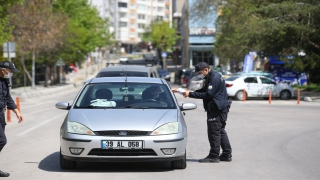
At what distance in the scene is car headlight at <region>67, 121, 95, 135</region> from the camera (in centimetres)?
962

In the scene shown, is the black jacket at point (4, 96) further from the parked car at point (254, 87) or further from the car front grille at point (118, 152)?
the parked car at point (254, 87)

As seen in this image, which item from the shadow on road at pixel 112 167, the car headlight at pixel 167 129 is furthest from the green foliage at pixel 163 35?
the car headlight at pixel 167 129

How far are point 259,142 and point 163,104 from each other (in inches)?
181

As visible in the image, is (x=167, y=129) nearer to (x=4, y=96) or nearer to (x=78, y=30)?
(x=4, y=96)

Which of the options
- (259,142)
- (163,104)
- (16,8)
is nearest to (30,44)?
(16,8)

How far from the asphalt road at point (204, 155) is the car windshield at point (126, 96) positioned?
3.24 feet

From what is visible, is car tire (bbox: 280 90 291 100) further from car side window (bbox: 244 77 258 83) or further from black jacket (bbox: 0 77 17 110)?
black jacket (bbox: 0 77 17 110)

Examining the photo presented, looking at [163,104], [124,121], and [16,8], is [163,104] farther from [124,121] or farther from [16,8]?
[16,8]

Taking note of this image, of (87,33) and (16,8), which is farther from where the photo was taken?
(87,33)

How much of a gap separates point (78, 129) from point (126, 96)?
55.1 inches

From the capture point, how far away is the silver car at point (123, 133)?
31.2ft

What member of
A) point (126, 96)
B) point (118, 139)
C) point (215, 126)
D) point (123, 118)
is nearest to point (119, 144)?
point (118, 139)

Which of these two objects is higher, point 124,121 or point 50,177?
point 124,121

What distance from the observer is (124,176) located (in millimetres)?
9617
